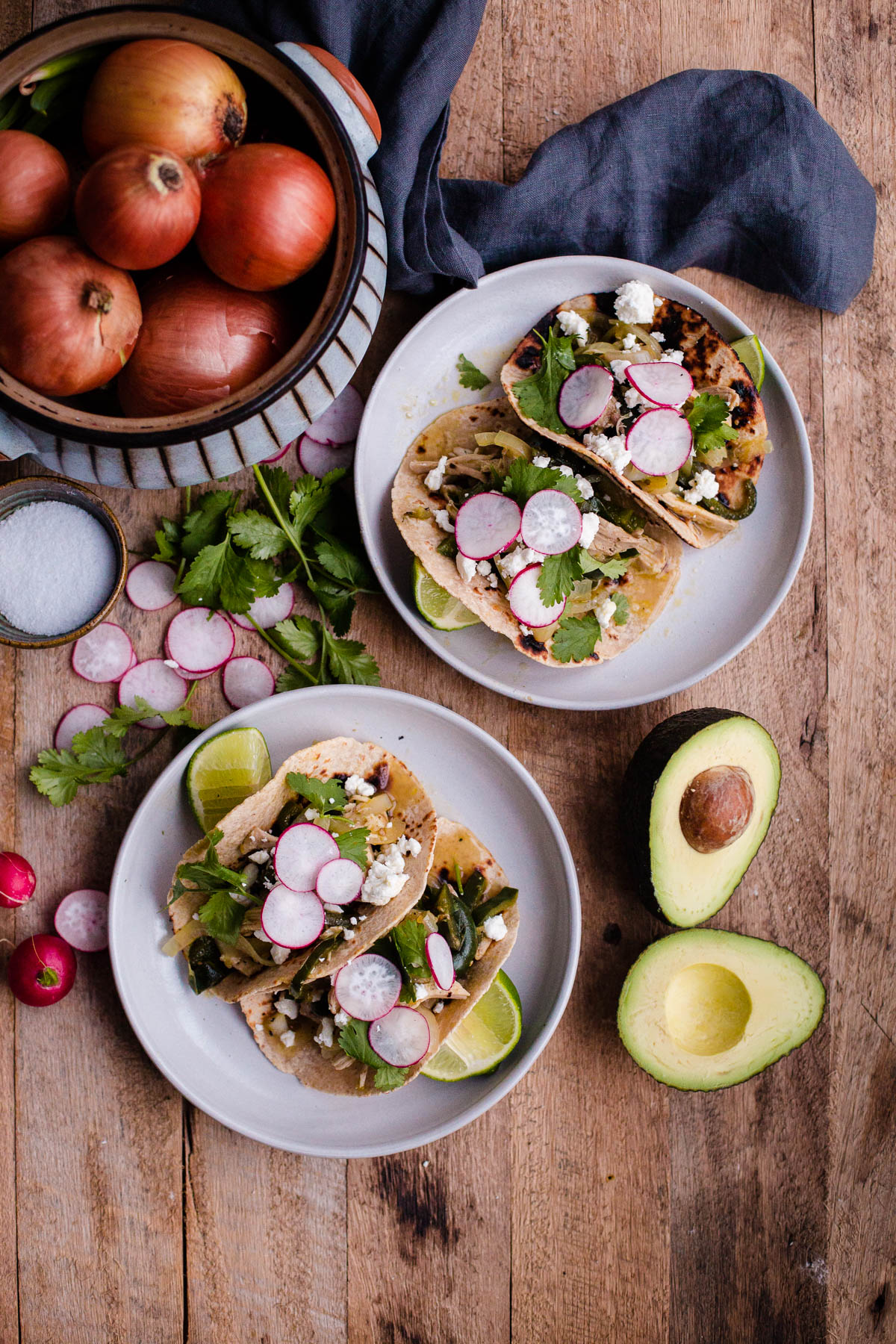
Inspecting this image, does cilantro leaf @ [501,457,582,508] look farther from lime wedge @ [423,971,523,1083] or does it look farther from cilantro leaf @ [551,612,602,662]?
lime wedge @ [423,971,523,1083]

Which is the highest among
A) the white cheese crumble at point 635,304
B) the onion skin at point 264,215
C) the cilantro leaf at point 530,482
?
the onion skin at point 264,215

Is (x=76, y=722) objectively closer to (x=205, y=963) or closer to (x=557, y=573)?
(x=205, y=963)

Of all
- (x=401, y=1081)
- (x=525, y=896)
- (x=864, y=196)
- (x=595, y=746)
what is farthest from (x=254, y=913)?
(x=864, y=196)

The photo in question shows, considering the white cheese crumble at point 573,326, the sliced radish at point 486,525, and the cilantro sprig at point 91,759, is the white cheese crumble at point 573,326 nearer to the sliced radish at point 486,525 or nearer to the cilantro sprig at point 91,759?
the sliced radish at point 486,525

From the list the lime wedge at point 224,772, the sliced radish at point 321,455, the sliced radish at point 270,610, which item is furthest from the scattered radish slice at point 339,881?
the sliced radish at point 321,455

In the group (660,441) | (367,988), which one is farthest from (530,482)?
(367,988)

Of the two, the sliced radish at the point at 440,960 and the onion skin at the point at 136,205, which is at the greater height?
the onion skin at the point at 136,205

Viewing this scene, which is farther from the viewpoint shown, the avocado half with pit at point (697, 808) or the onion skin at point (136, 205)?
the avocado half with pit at point (697, 808)
